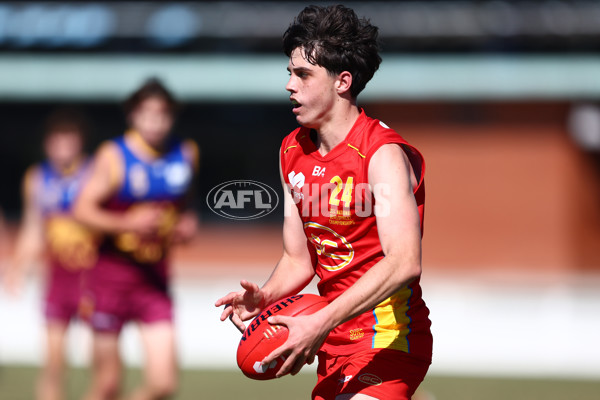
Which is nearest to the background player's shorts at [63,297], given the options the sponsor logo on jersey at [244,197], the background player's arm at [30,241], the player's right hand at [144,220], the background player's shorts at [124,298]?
the background player's arm at [30,241]

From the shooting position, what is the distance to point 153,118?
21.3 ft

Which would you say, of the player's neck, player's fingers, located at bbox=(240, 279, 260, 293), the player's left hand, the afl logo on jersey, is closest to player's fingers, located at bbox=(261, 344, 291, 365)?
the player's left hand

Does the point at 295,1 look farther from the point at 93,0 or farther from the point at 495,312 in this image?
the point at 495,312

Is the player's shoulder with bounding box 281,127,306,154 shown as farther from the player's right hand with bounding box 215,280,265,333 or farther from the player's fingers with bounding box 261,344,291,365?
the player's fingers with bounding box 261,344,291,365

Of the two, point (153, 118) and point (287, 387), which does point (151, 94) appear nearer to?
point (153, 118)

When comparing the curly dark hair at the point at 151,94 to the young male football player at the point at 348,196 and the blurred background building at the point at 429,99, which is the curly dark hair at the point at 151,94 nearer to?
the young male football player at the point at 348,196

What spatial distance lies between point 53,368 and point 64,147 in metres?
2.08

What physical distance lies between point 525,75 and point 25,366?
36.7 feet

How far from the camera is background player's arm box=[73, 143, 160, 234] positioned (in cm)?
629

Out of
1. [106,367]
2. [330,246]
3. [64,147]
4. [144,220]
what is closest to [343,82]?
[330,246]

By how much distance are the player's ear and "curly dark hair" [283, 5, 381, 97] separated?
21mm

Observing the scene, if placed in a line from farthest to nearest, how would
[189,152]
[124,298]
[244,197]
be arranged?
1. [189,152]
2. [124,298]
3. [244,197]

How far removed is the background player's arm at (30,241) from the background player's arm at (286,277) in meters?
4.31

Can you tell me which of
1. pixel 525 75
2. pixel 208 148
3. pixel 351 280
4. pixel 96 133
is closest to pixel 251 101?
pixel 208 148
